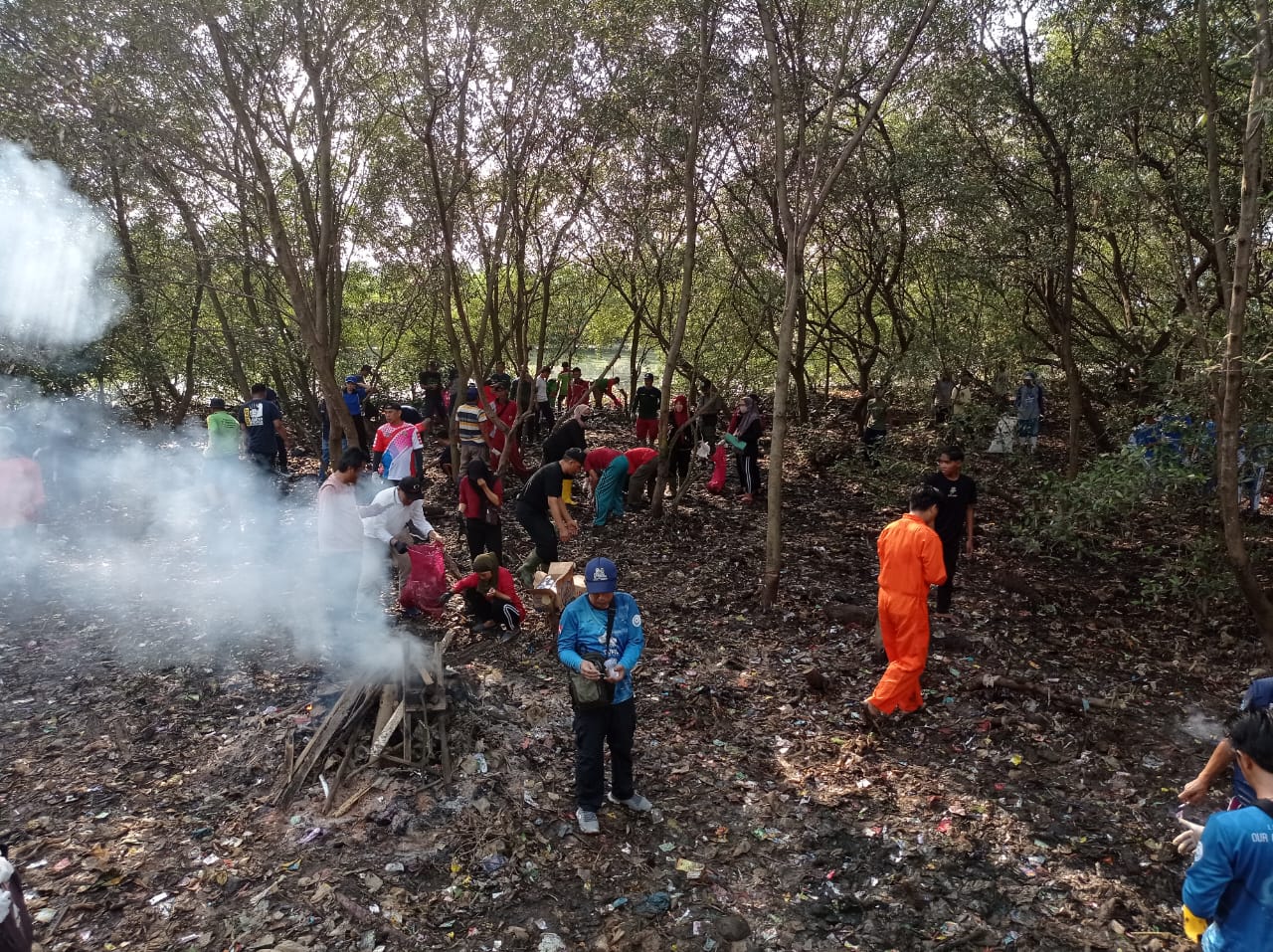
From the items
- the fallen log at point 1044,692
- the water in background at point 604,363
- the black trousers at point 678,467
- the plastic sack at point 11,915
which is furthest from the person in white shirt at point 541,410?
the plastic sack at point 11,915

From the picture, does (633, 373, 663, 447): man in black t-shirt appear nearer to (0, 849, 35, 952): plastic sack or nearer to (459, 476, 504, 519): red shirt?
(459, 476, 504, 519): red shirt

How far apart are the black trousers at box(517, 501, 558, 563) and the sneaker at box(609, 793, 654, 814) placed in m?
2.93

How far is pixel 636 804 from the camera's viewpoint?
442cm

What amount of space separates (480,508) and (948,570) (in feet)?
14.3

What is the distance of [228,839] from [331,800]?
0.52m

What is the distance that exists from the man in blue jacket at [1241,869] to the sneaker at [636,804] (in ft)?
8.67

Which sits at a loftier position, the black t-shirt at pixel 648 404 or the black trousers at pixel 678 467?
the black t-shirt at pixel 648 404

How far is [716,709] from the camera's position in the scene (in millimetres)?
5605

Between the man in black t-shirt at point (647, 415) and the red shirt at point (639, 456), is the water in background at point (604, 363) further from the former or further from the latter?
the red shirt at point (639, 456)

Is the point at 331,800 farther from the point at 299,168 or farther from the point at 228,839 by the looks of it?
the point at 299,168

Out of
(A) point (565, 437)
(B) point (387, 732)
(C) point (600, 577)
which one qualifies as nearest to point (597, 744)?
(C) point (600, 577)

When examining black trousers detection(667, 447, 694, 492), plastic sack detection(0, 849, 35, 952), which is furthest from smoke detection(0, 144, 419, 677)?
black trousers detection(667, 447, 694, 492)

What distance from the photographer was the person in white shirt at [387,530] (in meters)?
6.64

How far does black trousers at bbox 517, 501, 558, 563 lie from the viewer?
693 cm
